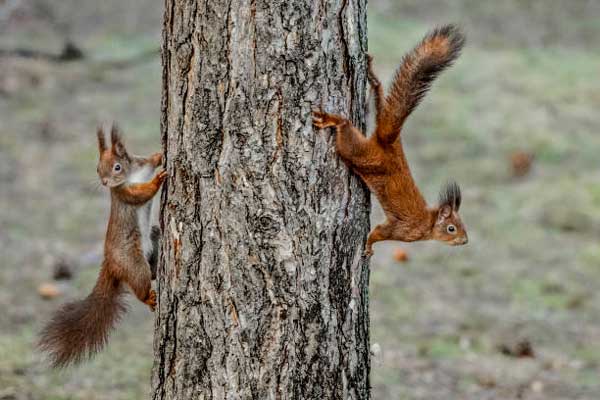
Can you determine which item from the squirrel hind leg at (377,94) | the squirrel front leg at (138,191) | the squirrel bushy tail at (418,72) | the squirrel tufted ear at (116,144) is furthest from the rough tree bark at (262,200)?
the squirrel tufted ear at (116,144)

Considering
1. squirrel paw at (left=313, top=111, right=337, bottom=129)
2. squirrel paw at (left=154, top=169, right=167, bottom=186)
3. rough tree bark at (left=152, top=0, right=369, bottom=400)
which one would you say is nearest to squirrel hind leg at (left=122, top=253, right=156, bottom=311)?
squirrel paw at (left=154, top=169, right=167, bottom=186)

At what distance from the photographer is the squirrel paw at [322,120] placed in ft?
7.39

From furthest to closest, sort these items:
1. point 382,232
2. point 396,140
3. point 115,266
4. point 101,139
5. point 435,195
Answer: point 435,195
point 101,139
point 115,266
point 382,232
point 396,140

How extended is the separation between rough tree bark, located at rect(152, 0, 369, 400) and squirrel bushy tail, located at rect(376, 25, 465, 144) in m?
0.22

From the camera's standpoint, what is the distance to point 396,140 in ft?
8.83

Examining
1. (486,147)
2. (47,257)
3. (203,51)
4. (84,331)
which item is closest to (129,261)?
(84,331)

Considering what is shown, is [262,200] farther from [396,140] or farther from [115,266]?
[115,266]

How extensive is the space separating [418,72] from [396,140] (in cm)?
26

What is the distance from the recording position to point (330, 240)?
2.30 m

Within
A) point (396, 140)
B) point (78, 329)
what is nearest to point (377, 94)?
point (396, 140)

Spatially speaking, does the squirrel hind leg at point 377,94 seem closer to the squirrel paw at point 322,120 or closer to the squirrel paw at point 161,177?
the squirrel paw at point 322,120

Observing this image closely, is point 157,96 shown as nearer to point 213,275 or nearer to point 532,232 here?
point 532,232

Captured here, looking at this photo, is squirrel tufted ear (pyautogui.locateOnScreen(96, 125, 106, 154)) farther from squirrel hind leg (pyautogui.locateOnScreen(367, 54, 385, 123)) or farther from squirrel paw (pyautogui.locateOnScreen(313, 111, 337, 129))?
squirrel paw (pyautogui.locateOnScreen(313, 111, 337, 129))

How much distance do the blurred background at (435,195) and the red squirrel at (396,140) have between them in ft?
1.40
